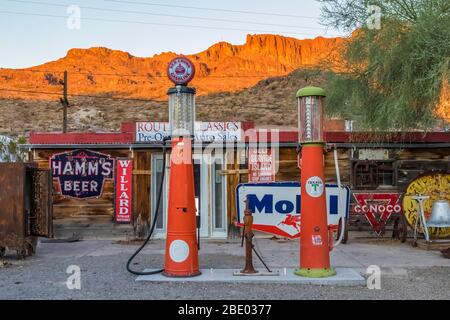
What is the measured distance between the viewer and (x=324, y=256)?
707 cm

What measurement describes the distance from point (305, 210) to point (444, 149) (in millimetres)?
7025

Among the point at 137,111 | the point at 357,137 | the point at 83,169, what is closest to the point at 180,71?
the point at 83,169

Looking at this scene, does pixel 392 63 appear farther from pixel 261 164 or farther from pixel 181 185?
pixel 181 185

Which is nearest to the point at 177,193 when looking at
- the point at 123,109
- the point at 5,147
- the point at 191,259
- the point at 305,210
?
the point at 191,259

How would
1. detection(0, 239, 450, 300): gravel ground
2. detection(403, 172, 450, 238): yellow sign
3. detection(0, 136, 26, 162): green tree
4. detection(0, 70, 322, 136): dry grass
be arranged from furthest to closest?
detection(0, 70, 322, 136): dry grass → detection(0, 136, 26, 162): green tree → detection(403, 172, 450, 238): yellow sign → detection(0, 239, 450, 300): gravel ground

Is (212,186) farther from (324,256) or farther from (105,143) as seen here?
(324,256)

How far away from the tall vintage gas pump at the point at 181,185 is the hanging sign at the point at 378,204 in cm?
629

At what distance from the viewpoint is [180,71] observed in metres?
7.21

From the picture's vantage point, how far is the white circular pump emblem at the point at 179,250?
702 centimetres

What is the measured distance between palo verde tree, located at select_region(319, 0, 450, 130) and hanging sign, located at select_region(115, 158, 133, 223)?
5.08 meters

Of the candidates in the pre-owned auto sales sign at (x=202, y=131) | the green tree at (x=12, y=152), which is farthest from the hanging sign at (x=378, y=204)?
the green tree at (x=12, y=152)

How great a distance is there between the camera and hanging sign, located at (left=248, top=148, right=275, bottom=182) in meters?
12.5
